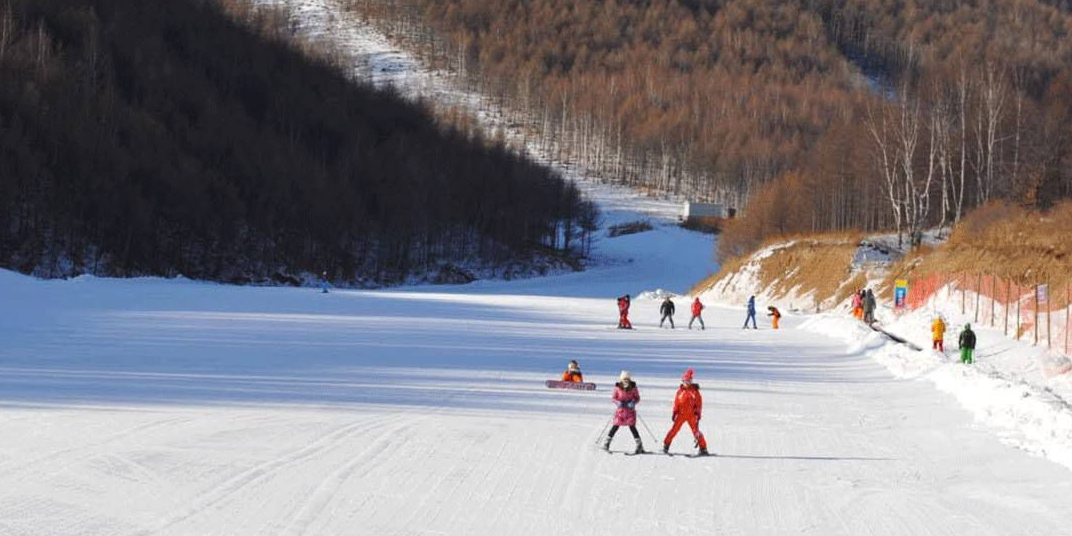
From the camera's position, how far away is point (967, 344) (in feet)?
78.9


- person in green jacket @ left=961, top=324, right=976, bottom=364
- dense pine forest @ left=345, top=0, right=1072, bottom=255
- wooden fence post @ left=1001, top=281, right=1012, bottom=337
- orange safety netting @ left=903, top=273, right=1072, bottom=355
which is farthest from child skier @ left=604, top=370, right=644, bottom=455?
dense pine forest @ left=345, top=0, right=1072, bottom=255

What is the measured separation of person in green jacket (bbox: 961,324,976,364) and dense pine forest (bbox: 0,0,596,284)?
1960 inches

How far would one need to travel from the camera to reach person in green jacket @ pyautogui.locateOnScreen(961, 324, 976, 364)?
78.4ft

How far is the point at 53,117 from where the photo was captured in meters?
66.8

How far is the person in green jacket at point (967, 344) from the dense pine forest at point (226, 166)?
163 ft

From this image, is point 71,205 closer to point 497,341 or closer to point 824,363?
point 497,341

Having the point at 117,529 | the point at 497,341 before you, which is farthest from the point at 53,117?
the point at 117,529

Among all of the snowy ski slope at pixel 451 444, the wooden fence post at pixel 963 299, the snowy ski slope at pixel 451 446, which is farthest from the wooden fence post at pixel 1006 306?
the snowy ski slope at pixel 451 446

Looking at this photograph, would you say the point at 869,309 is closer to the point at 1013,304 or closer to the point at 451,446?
the point at 1013,304

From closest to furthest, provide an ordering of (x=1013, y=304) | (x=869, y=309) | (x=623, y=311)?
(x=1013, y=304)
(x=623, y=311)
(x=869, y=309)

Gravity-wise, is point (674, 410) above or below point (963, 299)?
below

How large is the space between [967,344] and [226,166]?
224 ft

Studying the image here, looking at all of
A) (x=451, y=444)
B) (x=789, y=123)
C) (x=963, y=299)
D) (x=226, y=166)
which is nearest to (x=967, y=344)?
(x=963, y=299)

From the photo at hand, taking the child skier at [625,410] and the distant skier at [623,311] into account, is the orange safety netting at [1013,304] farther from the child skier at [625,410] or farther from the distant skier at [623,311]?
the child skier at [625,410]
